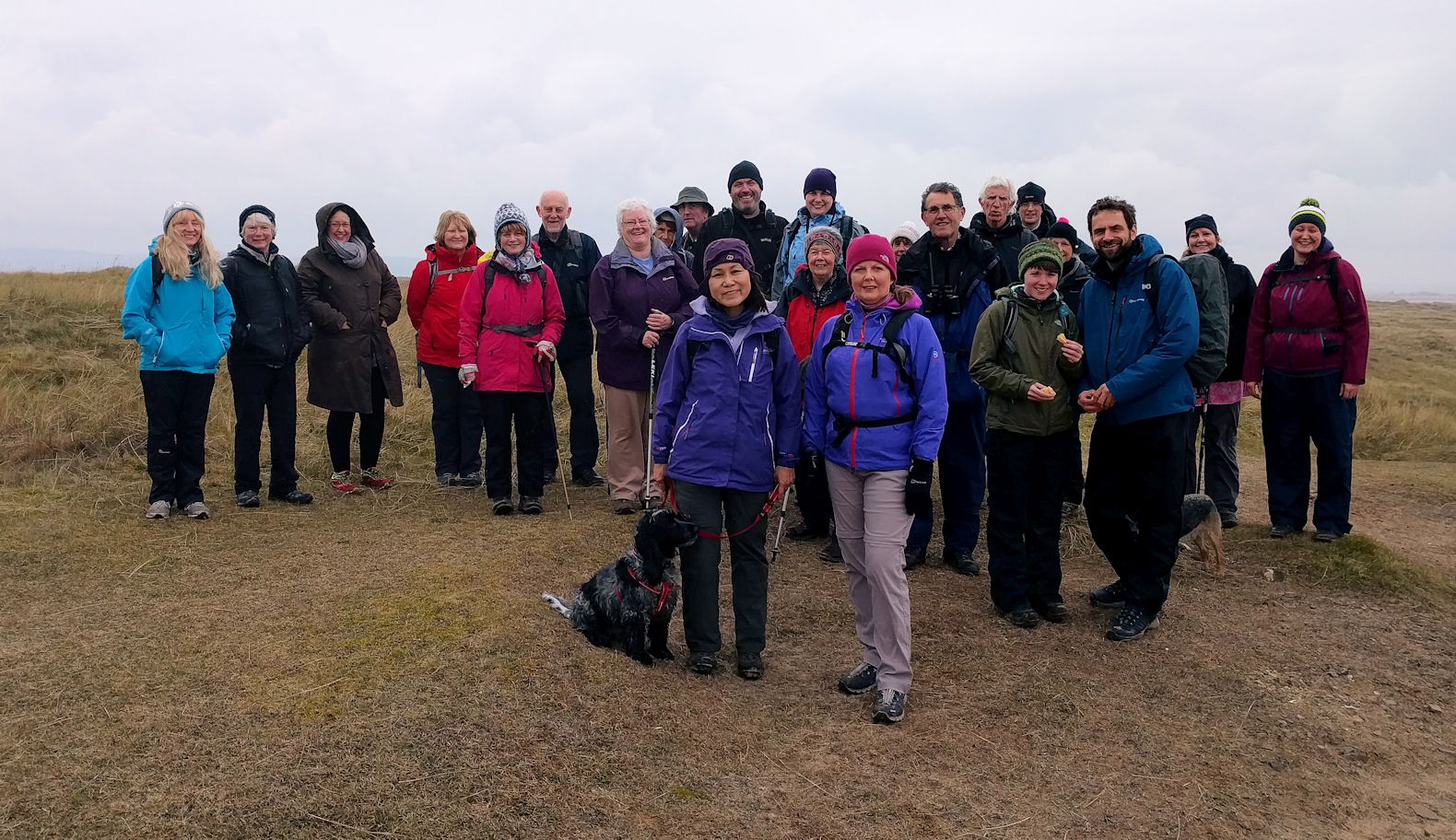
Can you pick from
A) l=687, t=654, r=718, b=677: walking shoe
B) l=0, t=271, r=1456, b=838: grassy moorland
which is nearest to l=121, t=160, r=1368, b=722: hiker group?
l=687, t=654, r=718, b=677: walking shoe

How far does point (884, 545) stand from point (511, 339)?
12.7 ft

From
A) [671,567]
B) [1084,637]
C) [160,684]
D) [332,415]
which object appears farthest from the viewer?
[332,415]

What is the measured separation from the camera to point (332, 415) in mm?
8359

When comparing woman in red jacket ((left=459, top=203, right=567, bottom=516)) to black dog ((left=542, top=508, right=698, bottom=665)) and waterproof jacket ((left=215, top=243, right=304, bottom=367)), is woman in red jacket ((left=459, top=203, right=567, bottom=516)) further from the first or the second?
black dog ((left=542, top=508, right=698, bottom=665))

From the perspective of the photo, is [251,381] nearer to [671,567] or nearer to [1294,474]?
[671,567]

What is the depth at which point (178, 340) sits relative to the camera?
681cm

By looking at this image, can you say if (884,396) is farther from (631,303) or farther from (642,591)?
(631,303)

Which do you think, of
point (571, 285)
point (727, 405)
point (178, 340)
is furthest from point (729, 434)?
point (178, 340)

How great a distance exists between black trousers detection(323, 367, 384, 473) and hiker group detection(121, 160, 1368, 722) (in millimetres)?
27

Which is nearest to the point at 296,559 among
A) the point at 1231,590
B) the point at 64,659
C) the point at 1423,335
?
the point at 64,659

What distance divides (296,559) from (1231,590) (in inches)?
247

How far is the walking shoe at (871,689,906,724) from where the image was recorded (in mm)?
4504

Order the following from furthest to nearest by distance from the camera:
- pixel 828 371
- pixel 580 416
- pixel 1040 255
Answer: pixel 580 416 < pixel 1040 255 < pixel 828 371

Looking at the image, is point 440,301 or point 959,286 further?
point 440,301
